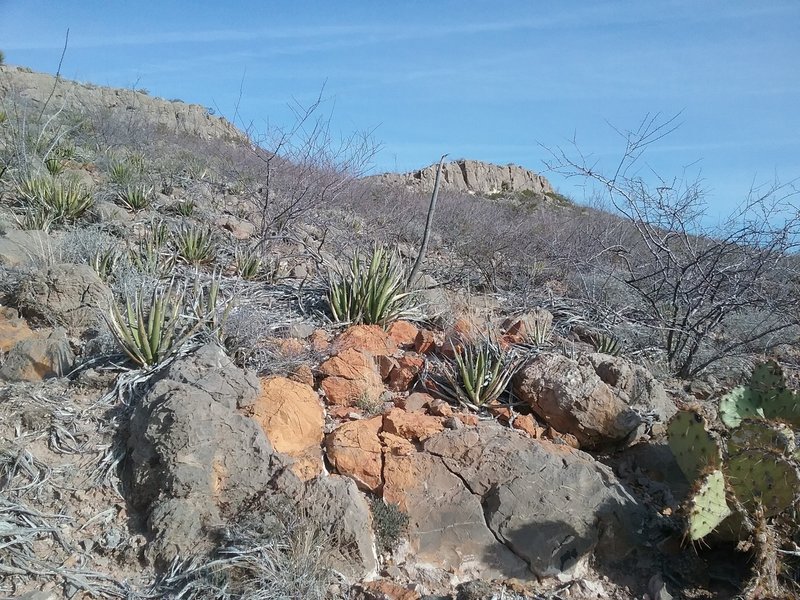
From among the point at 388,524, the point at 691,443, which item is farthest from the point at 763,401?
the point at 388,524

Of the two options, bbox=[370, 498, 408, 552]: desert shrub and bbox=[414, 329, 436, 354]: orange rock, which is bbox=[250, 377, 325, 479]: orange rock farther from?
bbox=[414, 329, 436, 354]: orange rock

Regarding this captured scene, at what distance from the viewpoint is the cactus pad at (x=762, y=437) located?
4.19m

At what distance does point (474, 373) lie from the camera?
5.41m

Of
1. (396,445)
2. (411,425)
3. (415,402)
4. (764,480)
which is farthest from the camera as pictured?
(415,402)

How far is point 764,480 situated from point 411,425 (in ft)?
7.75

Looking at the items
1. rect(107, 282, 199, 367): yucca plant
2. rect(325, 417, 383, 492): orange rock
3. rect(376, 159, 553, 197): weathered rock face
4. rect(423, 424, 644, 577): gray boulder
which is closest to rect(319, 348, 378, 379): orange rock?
rect(325, 417, 383, 492): orange rock

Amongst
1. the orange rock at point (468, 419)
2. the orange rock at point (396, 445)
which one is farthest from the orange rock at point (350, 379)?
the orange rock at point (468, 419)

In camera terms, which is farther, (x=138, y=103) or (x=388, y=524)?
(x=138, y=103)

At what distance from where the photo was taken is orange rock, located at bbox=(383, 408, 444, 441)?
4758 millimetres

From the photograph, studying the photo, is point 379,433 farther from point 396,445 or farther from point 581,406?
point 581,406

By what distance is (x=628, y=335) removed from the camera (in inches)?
302

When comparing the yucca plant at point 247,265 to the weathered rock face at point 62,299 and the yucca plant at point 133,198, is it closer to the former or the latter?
the weathered rock face at point 62,299

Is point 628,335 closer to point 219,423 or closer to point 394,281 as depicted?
point 394,281

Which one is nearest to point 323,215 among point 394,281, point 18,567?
point 394,281
